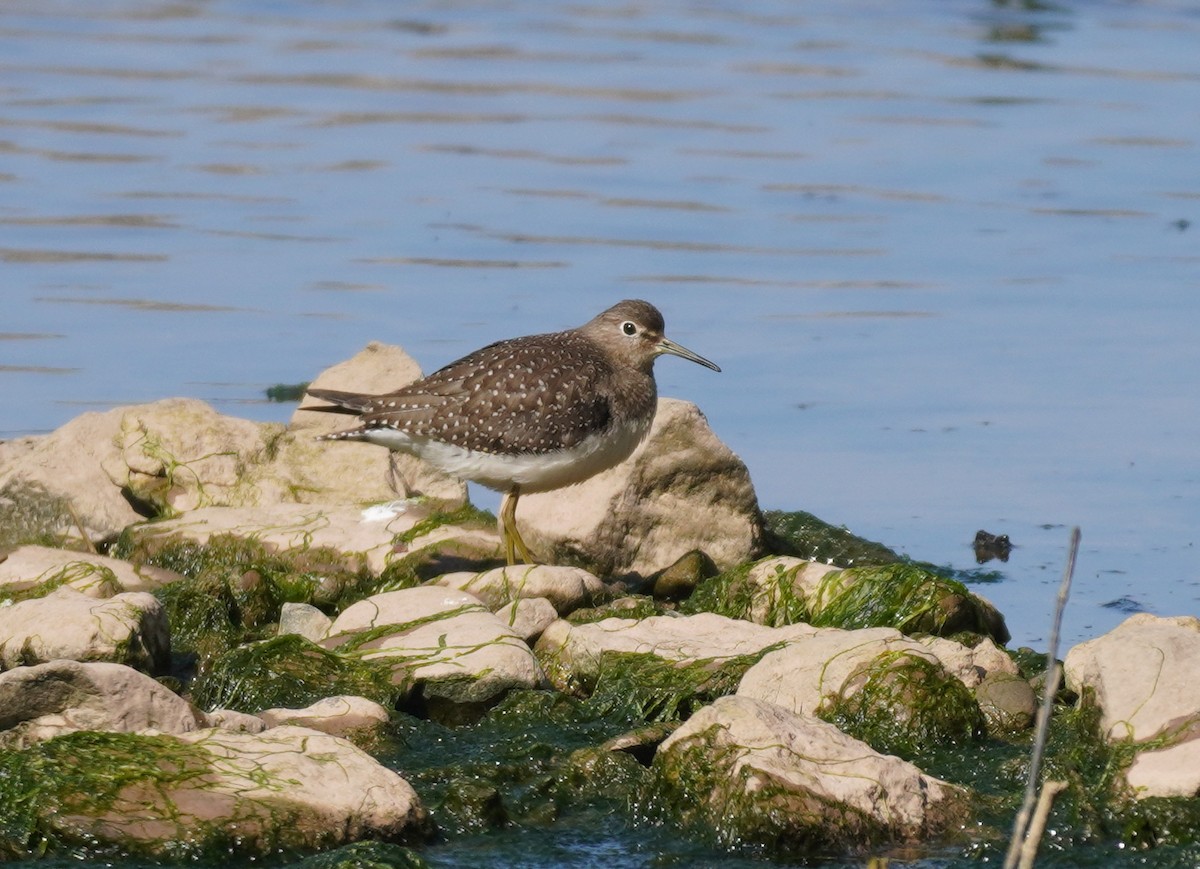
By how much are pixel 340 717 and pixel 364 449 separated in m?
3.36

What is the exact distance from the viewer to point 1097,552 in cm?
1049

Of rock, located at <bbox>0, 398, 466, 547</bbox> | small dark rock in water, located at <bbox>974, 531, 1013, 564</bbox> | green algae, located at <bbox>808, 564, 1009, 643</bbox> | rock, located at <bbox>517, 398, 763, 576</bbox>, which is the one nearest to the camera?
green algae, located at <bbox>808, 564, 1009, 643</bbox>

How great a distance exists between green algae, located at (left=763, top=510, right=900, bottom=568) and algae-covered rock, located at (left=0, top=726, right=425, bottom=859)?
4.10 metres

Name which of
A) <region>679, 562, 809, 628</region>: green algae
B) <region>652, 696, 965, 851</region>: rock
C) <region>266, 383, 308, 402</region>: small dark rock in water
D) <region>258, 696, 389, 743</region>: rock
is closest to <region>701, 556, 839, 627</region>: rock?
<region>679, 562, 809, 628</region>: green algae

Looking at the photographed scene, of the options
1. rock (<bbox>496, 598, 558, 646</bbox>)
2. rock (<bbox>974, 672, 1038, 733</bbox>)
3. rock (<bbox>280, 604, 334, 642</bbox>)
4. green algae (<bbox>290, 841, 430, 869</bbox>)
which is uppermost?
green algae (<bbox>290, 841, 430, 869</bbox>)

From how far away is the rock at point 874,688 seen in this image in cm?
770

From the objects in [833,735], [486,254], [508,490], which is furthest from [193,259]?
[833,735]

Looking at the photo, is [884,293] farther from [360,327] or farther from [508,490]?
[508,490]

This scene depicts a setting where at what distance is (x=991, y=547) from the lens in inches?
417

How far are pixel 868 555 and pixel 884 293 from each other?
528 cm

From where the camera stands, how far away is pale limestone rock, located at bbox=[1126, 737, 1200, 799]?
684 cm

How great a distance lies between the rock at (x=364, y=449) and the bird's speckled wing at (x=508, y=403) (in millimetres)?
444

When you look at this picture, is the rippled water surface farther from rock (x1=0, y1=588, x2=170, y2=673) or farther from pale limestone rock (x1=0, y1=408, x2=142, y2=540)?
rock (x1=0, y1=588, x2=170, y2=673)

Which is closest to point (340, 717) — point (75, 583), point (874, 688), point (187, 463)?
point (874, 688)
